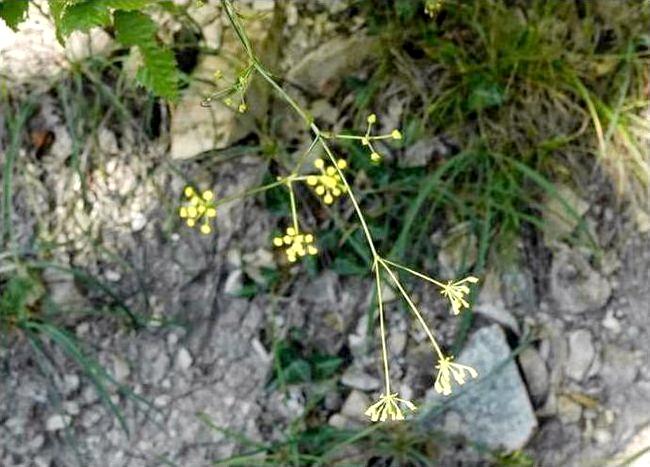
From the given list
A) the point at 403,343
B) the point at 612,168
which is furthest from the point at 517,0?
the point at 403,343

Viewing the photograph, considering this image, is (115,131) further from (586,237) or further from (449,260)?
(586,237)

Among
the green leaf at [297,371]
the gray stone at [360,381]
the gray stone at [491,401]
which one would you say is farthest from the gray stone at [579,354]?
the green leaf at [297,371]

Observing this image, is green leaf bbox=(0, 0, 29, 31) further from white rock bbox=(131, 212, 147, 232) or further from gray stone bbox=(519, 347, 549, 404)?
gray stone bbox=(519, 347, 549, 404)

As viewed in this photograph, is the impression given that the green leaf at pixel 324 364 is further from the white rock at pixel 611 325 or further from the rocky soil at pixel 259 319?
the white rock at pixel 611 325

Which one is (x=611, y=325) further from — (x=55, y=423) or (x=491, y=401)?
(x=55, y=423)

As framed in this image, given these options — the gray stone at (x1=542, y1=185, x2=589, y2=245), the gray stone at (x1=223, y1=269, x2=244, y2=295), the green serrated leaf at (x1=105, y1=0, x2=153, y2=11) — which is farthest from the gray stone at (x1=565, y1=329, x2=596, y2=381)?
the green serrated leaf at (x1=105, y1=0, x2=153, y2=11)

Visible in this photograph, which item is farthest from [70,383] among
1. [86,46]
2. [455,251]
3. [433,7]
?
[433,7]
